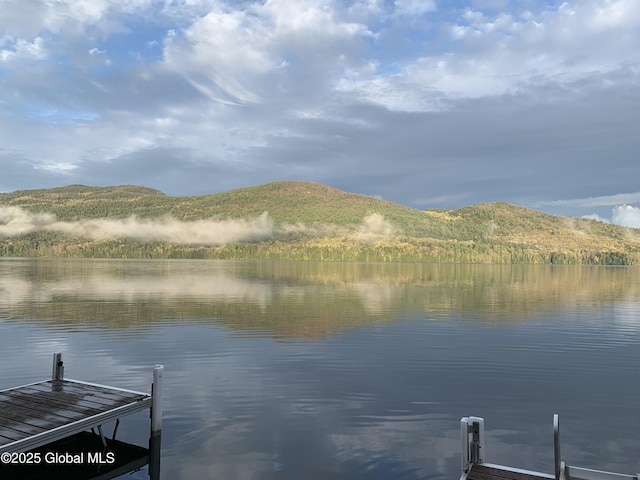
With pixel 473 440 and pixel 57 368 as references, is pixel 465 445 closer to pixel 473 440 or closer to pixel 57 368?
pixel 473 440

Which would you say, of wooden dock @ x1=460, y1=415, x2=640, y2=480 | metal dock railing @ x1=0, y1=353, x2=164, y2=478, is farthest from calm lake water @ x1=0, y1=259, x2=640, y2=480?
wooden dock @ x1=460, y1=415, x2=640, y2=480

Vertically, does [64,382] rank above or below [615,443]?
above

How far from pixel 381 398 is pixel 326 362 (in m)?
7.48

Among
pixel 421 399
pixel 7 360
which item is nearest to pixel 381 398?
pixel 421 399

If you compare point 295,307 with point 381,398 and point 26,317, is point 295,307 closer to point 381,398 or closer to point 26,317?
point 26,317

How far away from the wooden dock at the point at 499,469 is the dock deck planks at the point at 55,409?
35.1 feet

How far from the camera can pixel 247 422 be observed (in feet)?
62.1

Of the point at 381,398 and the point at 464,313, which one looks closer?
the point at 381,398

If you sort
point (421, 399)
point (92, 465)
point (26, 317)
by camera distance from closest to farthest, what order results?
point (92, 465) → point (421, 399) → point (26, 317)

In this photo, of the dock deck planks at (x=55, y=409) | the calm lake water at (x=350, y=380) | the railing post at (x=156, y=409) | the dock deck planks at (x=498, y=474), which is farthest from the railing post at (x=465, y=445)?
the dock deck planks at (x=55, y=409)

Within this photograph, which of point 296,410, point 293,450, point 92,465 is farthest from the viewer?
point 296,410

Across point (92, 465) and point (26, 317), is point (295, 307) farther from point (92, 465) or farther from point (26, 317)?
point (92, 465)

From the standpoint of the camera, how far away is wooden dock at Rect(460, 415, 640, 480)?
38.3 ft

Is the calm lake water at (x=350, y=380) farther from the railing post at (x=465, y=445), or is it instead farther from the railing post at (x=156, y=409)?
the railing post at (x=465, y=445)
